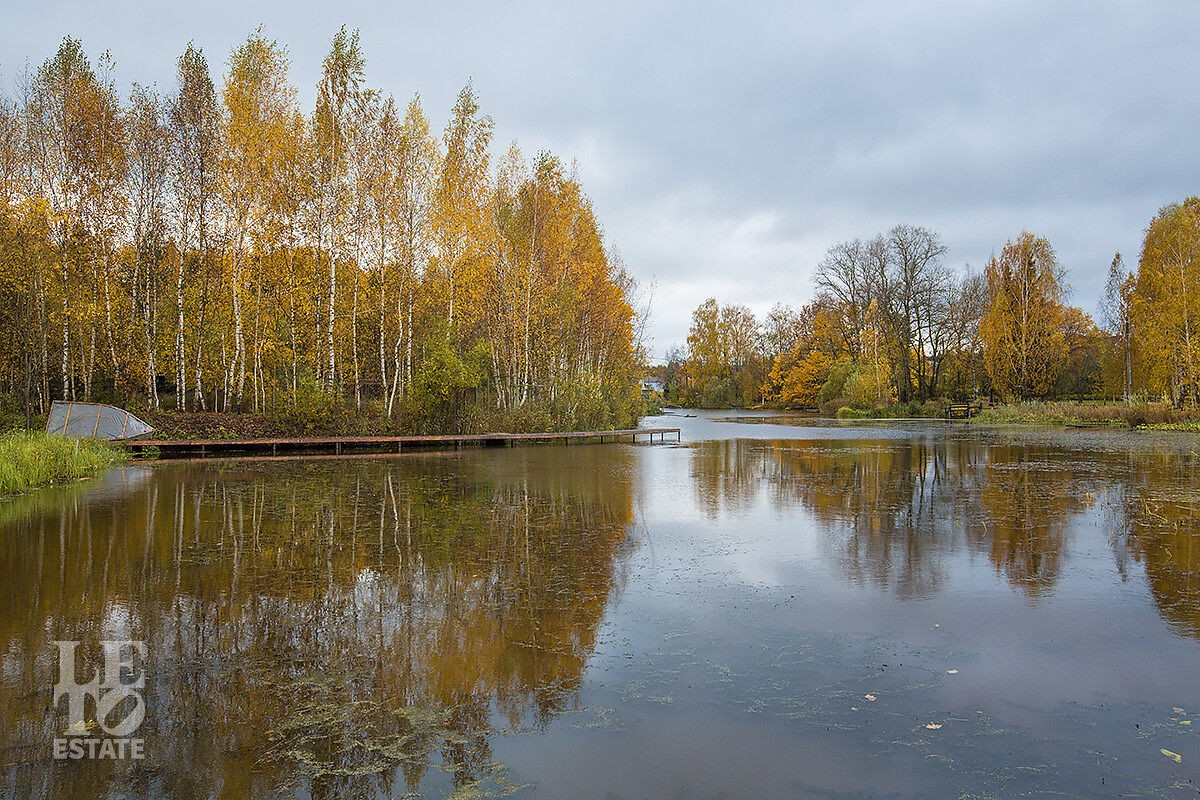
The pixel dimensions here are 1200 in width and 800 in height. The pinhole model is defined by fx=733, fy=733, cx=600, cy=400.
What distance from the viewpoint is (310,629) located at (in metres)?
5.12

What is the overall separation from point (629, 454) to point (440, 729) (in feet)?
57.0

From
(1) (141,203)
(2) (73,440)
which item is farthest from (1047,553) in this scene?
(1) (141,203)

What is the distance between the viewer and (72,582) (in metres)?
6.26

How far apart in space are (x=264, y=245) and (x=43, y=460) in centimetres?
1201

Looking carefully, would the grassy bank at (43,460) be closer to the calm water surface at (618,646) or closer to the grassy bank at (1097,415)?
the calm water surface at (618,646)

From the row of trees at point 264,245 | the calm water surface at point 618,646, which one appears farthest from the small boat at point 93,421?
the calm water surface at point 618,646

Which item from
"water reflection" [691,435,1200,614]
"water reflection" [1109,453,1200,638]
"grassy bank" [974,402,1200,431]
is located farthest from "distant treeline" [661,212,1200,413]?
"water reflection" [1109,453,1200,638]

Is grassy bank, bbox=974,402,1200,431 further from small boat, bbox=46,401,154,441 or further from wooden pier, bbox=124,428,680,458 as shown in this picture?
small boat, bbox=46,401,154,441

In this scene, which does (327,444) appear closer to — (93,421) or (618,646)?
(93,421)

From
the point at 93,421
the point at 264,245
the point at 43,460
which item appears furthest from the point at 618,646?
the point at 264,245

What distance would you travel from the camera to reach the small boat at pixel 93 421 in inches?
709

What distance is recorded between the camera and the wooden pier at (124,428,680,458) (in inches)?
746

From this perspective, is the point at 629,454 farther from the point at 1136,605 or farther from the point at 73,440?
the point at 1136,605

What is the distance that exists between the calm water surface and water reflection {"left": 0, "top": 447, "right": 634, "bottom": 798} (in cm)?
2
